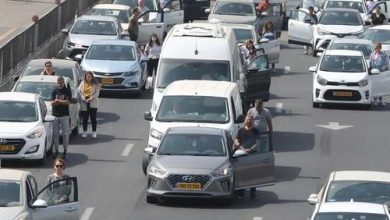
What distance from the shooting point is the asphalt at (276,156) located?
98.4 feet

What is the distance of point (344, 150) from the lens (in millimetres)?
37312

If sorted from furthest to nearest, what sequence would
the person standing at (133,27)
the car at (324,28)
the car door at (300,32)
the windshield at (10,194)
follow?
1. the car door at (300,32)
2. the car at (324,28)
3. the person standing at (133,27)
4. the windshield at (10,194)

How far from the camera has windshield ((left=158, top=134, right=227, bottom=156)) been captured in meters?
30.8

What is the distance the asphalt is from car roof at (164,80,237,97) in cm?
185

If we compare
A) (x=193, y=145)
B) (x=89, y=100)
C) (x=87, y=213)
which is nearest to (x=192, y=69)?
(x=89, y=100)

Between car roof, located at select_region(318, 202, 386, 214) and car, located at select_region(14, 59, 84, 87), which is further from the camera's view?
car, located at select_region(14, 59, 84, 87)

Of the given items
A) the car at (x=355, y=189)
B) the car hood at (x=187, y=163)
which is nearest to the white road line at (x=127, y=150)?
the car hood at (x=187, y=163)

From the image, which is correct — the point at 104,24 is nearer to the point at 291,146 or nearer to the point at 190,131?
the point at 291,146

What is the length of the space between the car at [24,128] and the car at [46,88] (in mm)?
1940

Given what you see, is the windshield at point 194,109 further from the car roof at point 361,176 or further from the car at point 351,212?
the car at point 351,212

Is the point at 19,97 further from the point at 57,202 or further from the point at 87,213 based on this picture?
the point at 57,202

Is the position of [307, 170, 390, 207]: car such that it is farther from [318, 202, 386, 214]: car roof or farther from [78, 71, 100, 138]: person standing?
[78, 71, 100, 138]: person standing

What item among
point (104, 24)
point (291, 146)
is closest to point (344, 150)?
point (291, 146)

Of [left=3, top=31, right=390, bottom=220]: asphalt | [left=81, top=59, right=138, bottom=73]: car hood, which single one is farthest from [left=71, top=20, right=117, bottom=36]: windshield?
[left=3, top=31, right=390, bottom=220]: asphalt
